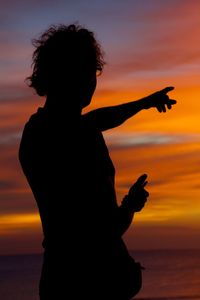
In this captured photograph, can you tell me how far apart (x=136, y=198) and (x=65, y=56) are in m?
0.33

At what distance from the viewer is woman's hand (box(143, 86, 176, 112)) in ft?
5.83

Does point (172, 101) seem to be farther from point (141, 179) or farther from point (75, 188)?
point (75, 188)

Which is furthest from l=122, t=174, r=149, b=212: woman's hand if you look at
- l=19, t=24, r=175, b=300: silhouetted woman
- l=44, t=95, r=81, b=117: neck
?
l=44, t=95, r=81, b=117: neck

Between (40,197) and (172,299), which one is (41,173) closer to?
(40,197)

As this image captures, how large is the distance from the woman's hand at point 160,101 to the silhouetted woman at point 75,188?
0.46 ft

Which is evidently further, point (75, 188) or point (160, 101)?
point (160, 101)

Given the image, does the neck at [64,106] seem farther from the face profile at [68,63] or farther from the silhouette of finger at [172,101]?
the silhouette of finger at [172,101]

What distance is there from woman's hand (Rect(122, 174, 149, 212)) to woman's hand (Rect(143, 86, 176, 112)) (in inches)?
7.8

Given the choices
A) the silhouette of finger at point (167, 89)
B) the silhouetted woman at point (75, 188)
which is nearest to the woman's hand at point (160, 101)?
the silhouette of finger at point (167, 89)

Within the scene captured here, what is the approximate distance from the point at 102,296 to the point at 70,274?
8cm

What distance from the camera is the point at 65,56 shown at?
1.71 m

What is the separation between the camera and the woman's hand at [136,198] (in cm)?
166

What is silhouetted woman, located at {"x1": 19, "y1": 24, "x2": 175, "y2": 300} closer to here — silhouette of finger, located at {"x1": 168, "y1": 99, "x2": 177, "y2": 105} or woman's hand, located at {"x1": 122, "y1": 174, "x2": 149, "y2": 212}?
woman's hand, located at {"x1": 122, "y1": 174, "x2": 149, "y2": 212}

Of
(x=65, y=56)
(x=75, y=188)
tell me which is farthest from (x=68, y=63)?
(x=75, y=188)
